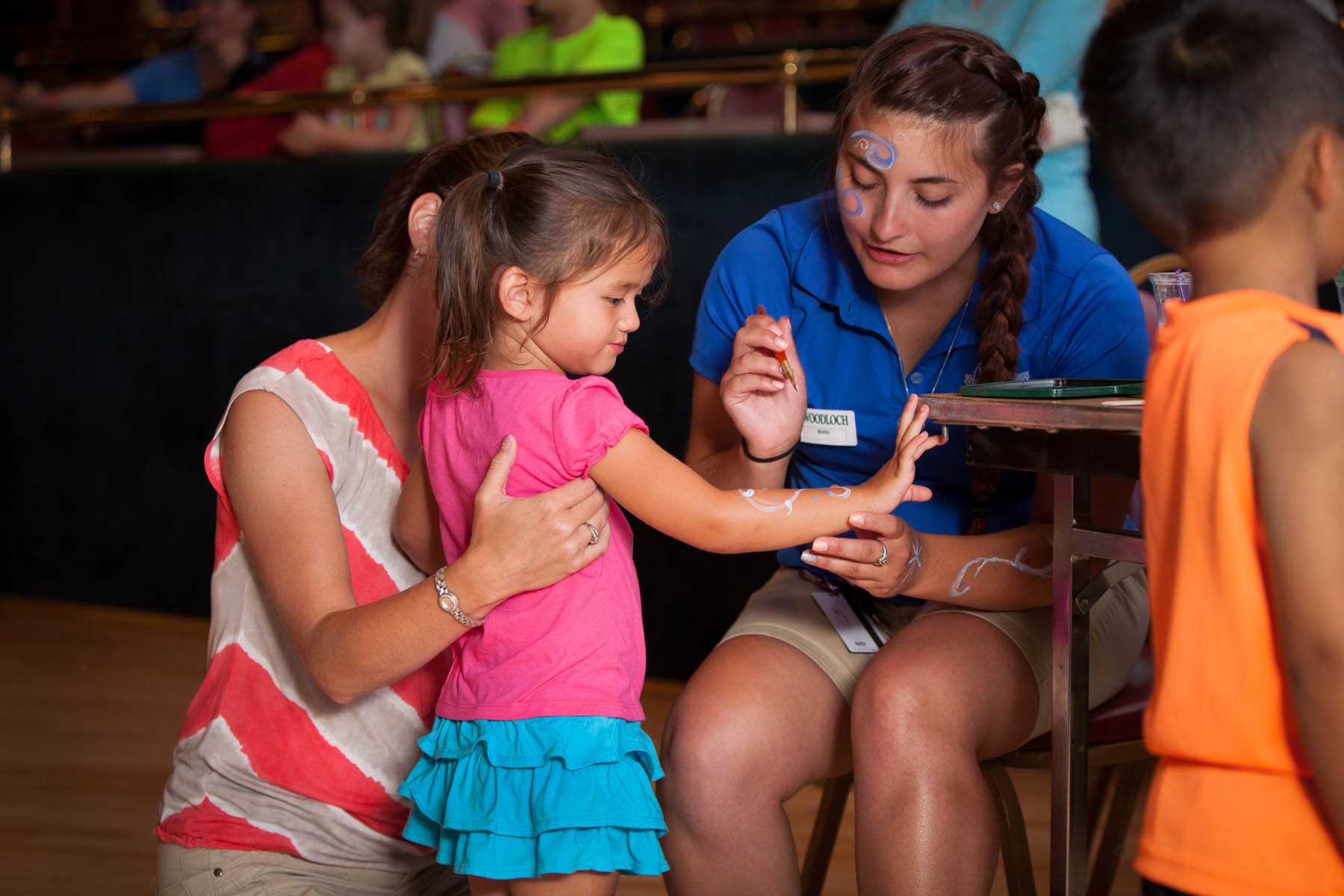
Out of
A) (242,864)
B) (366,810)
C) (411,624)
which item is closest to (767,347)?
(411,624)

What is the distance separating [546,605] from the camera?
1180 mm

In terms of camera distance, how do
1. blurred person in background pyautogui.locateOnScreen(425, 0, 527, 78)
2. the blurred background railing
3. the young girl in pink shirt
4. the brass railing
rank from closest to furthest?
the young girl in pink shirt, the brass railing, the blurred background railing, blurred person in background pyautogui.locateOnScreen(425, 0, 527, 78)

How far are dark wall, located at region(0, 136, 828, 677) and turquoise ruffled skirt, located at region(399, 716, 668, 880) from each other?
1793mm

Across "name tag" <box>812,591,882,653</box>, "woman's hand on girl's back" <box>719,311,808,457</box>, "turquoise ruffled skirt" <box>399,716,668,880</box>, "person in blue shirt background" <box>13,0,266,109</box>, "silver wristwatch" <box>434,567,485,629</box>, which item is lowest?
"turquoise ruffled skirt" <box>399,716,668,880</box>

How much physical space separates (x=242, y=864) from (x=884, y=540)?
0.71 meters

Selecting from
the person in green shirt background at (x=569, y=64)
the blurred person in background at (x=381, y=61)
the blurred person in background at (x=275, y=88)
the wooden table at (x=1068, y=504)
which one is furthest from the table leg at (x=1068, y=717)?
the blurred person in background at (x=275, y=88)

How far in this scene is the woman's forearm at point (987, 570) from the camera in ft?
4.39

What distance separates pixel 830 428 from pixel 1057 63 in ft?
3.79

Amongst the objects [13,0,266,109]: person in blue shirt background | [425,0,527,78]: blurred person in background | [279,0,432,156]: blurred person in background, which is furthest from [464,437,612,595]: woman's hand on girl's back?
[13,0,266,109]: person in blue shirt background

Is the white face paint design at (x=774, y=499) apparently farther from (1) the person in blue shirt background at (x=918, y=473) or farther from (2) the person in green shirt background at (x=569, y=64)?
(2) the person in green shirt background at (x=569, y=64)

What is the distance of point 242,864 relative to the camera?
3.99ft

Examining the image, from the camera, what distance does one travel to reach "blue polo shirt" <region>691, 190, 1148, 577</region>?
1.40m

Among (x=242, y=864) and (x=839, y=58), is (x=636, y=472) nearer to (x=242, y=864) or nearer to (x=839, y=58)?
(x=242, y=864)

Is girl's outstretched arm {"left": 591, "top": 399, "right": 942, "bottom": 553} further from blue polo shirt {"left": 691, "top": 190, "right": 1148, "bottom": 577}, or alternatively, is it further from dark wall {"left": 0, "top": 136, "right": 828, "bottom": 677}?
dark wall {"left": 0, "top": 136, "right": 828, "bottom": 677}
